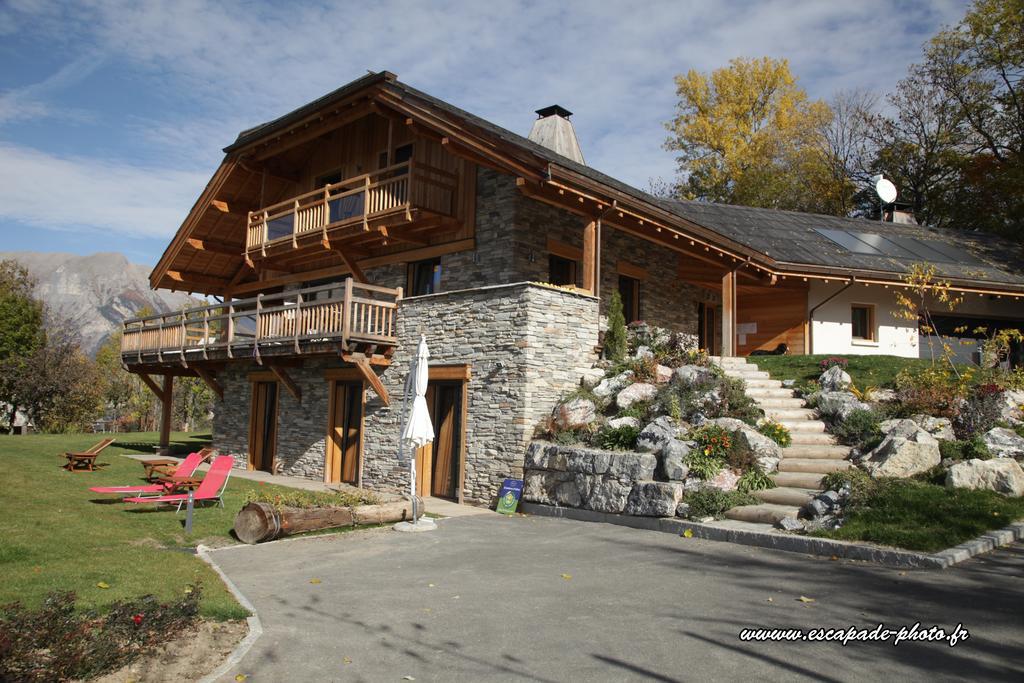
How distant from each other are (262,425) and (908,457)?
15878 millimetres

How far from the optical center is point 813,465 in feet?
35.0

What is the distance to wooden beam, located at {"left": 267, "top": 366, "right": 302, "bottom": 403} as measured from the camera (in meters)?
17.9

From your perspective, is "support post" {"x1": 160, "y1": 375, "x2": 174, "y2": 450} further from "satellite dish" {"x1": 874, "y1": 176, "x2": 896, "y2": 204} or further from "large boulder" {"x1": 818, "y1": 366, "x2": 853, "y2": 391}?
"satellite dish" {"x1": 874, "y1": 176, "x2": 896, "y2": 204}

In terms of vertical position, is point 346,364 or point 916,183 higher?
point 916,183

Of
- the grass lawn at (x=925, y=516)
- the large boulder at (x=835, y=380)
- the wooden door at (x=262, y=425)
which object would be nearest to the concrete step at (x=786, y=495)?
the grass lawn at (x=925, y=516)

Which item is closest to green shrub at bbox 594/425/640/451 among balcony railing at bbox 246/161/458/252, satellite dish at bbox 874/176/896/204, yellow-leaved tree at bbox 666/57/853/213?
balcony railing at bbox 246/161/458/252

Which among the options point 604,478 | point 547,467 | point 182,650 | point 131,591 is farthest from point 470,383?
point 182,650

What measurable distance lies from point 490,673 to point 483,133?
35.2ft

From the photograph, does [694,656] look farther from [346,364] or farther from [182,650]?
[346,364]

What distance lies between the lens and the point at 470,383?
45.5 feet

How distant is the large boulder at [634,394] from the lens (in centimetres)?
1258

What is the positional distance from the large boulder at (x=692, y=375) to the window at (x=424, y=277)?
19.7ft

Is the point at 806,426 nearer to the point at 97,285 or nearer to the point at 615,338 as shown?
Result: the point at 615,338

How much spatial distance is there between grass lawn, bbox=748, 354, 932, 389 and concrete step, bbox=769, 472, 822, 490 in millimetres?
3358
